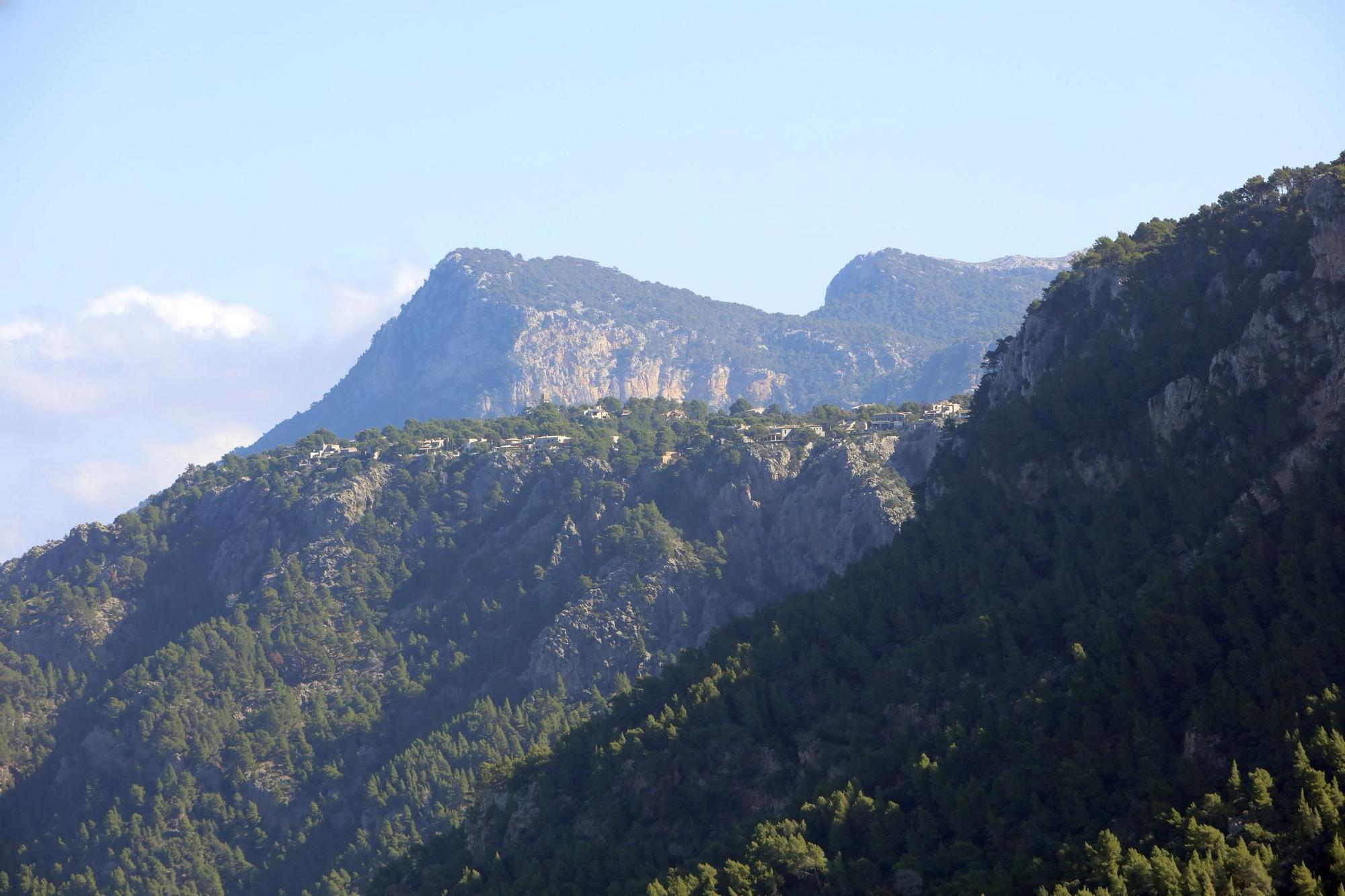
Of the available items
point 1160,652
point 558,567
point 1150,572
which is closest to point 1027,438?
point 1150,572

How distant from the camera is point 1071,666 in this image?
96.1 meters

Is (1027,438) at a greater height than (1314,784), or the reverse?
(1027,438)

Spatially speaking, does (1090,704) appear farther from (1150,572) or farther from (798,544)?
(798,544)

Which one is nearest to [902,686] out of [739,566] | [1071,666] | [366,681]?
[1071,666]

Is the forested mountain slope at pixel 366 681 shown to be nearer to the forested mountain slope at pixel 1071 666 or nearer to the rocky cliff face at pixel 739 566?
the rocky cliff face at pixel 739 566

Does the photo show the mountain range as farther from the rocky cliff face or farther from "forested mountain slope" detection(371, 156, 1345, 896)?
the rocky cliff face

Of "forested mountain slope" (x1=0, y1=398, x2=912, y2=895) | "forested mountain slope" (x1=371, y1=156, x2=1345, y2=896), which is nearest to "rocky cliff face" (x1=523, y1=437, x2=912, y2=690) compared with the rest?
"forested mountain slope" (x1=0, y1=398, x2=912, y2=895)

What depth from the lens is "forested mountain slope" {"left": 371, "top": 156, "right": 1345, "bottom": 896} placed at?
260 ft

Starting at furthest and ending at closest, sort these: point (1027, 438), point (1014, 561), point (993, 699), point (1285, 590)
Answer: point (1027, 438), point (1014, 561), point (993, 699), point (1285, 590)

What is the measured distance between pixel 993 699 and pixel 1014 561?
17.1 metres

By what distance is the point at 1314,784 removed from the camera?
71.7m

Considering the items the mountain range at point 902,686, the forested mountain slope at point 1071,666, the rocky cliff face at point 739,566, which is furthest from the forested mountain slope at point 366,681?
the forested mountain slope at point 1071,666

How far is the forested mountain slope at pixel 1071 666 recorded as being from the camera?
79.3 m

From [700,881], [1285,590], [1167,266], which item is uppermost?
[1167,266]
